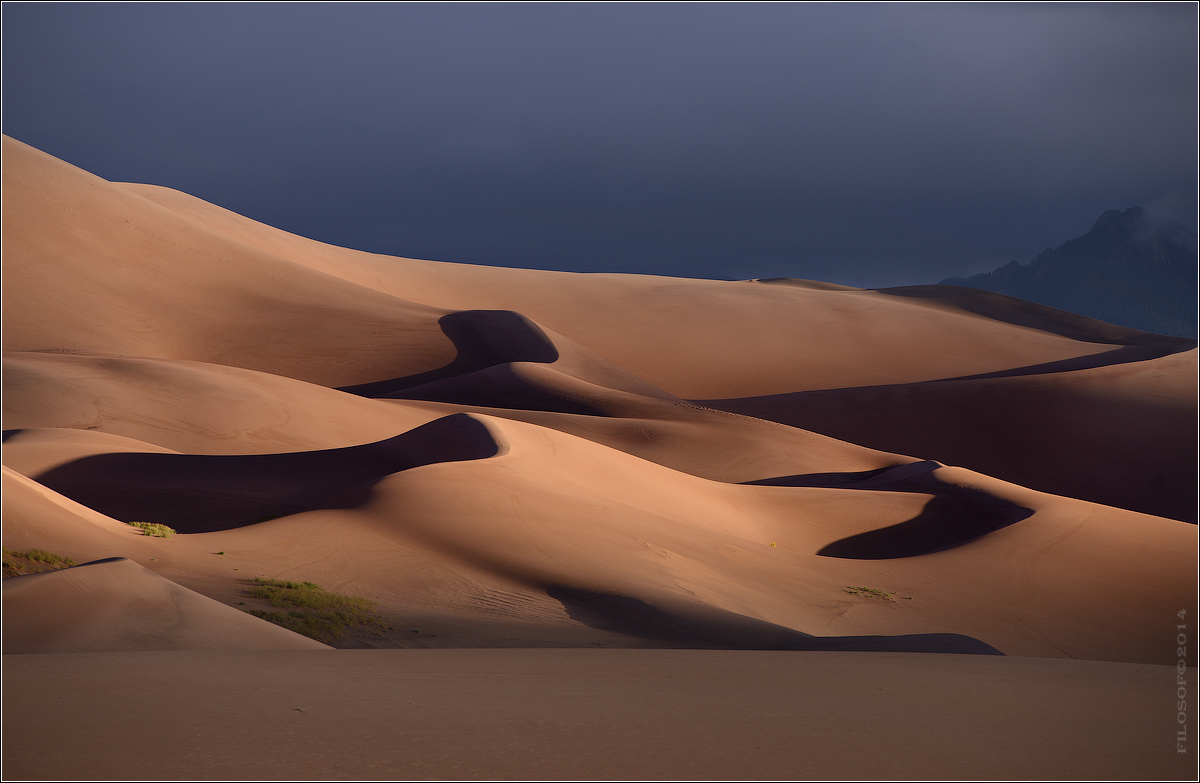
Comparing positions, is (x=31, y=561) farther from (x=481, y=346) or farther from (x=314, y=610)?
(x=481, y=346)

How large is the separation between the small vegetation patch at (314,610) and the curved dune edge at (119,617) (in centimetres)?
60

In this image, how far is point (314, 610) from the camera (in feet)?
32.4

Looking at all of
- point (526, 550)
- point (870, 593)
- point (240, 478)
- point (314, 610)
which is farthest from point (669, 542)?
point (240, 478)

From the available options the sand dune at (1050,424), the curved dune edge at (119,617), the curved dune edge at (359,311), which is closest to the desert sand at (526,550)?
the curved dune edge at (119,617)

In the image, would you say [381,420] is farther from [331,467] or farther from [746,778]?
[746,778]

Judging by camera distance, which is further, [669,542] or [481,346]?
[481,346]

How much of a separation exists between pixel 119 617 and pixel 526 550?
5874 millimetres

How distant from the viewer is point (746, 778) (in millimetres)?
4812

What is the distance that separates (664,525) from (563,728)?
1050cm

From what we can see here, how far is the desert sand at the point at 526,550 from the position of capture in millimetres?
5512

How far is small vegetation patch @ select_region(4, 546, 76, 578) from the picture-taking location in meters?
9.41

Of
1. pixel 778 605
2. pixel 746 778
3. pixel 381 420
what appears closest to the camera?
pixel 746 778

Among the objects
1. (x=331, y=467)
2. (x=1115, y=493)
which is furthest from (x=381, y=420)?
(x=1115, y=493)

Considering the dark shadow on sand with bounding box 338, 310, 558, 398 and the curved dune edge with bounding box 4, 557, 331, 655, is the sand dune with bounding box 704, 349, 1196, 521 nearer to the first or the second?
the dark shadow on sand with bounding box 338, 310, 558, 398
